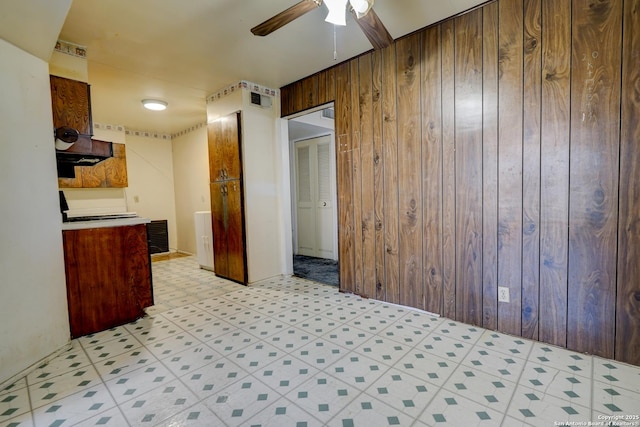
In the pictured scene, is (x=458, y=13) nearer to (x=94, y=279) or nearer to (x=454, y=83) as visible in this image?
(x=454, y=83)

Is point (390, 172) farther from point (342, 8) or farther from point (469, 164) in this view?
point (342, 8)

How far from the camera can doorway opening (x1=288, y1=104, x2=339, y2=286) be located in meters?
4.85

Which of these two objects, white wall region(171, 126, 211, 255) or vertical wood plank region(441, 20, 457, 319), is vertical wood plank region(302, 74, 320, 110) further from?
white wall region(171, 126, 211, 255)

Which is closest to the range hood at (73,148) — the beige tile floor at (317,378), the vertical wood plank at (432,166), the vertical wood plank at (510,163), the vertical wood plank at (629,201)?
the beige tile floor at (317,378)

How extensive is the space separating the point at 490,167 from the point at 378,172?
3.29 ft

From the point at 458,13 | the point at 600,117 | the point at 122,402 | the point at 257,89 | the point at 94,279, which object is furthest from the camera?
the point at 257,89

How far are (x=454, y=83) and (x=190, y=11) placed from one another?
7.01ft

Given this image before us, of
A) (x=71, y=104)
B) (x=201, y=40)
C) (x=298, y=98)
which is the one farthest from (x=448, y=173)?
(x=71, y=104)

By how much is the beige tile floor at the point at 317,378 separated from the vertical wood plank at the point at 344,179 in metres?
0.71

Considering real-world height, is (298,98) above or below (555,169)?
above

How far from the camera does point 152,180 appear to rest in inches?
239

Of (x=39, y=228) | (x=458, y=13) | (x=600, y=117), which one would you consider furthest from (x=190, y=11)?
(x=600, y=117)

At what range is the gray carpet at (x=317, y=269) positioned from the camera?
393 cm

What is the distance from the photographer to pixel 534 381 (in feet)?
5.55
